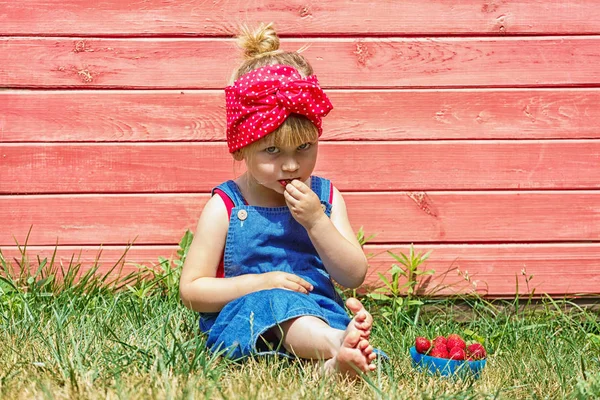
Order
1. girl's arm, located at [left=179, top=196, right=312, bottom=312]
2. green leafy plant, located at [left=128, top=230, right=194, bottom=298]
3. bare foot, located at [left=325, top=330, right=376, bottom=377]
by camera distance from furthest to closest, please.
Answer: green leafy plant, located at [left=128, top=230, right=194, bottom=298] → girl's arm, located at [left=179, top=196, right=312, bottom=312] → bare foot, located at [left=325, top=330, right=376, bottom=377]

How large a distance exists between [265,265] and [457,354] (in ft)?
2.63

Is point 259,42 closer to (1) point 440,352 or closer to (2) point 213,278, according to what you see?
(2) point 213,278

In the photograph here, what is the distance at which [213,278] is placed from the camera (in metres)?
3.10

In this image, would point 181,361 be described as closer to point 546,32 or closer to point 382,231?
point 382,231

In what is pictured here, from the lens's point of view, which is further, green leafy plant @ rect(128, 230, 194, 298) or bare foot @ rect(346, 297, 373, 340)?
green leafy plant @ rect(128, 230, 194, 298)

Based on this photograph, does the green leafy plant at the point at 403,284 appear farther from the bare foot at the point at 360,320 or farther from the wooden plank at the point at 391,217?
the bare foot at the point at 360,320

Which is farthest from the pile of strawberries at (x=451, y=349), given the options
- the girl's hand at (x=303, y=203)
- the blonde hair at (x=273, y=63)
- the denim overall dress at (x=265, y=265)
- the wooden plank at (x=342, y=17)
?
the wooden plank at (x=342, y=17)

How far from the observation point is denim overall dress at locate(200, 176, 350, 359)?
2891 mm

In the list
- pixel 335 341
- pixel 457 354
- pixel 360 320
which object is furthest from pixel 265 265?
pixel 457 354

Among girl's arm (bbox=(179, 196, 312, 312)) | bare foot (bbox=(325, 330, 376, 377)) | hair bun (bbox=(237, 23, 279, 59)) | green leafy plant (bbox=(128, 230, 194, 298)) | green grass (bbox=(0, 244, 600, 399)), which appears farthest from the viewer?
green leafy plant (bbox=(128, 230, 194, 298))

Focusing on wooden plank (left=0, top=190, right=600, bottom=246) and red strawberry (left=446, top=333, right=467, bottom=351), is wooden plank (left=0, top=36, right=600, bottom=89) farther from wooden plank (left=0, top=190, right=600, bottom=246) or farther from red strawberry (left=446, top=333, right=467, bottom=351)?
red strawberry (left=446, top=333, right=467, bottom=351)

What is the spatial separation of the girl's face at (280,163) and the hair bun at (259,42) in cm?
40

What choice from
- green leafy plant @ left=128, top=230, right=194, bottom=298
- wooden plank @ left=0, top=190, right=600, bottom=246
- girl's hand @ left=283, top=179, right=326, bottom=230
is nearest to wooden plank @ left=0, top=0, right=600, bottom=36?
wooden plank @ left=0, top=190, right=600, bottom=246

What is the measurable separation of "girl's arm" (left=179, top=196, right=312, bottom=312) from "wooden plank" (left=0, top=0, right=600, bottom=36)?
109 cm
